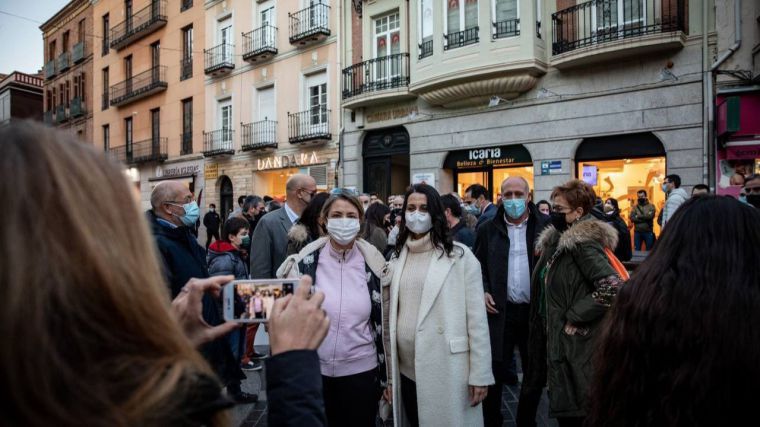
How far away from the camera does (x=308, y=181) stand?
545cm

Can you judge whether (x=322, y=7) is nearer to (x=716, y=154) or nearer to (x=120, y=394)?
(x=716, y=154)

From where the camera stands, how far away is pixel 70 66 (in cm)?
3309

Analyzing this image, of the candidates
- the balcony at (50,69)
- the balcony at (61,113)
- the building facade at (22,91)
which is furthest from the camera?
the building facade at (22,91)

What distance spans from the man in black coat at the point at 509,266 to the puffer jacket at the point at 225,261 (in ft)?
9.02

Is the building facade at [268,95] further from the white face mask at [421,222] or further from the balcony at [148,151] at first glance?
the white face mask at [421,222]

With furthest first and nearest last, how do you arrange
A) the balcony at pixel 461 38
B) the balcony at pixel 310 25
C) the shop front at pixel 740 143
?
the balcony at pixel 310 25 → the balcony at pixel 461 38 → the shop front at pixel 740 143

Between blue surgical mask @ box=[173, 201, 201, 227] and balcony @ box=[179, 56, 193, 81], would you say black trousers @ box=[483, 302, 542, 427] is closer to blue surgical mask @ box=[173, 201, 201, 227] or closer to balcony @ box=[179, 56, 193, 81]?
blue surgical mask @ box=[173, 201, 201, 227]

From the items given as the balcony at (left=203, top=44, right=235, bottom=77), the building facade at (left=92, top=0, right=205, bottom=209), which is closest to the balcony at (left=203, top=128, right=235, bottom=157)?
the building facade at (left=92, top=0, right=205, bottom=209)

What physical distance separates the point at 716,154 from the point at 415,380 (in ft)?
35.1

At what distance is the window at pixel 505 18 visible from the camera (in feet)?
43.6

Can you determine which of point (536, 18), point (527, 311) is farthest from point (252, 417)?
point (536, 18)

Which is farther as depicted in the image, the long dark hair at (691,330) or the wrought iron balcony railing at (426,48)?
the wrought iron balcony railing at (426,48)

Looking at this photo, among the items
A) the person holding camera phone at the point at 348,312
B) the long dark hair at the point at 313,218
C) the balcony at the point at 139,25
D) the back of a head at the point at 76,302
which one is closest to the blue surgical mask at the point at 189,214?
the long dark hair at the point at 313,218

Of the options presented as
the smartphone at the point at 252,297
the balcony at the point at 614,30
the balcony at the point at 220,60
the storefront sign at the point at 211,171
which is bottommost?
the smartphone at the point at 252,297
